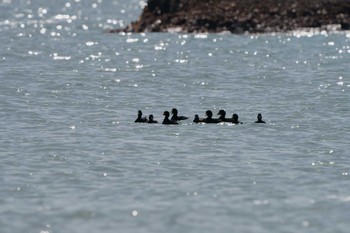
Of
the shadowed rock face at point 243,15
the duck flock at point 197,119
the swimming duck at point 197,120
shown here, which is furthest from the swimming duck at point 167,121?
the shadowed rock face at point 243,15

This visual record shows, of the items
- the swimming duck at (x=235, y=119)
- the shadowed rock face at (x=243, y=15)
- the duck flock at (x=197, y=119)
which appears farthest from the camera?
the shadowed rock face at (x=243, y=15)

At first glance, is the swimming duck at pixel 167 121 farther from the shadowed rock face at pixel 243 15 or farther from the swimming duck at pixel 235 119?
the shadowed rock face at pixel 243 15

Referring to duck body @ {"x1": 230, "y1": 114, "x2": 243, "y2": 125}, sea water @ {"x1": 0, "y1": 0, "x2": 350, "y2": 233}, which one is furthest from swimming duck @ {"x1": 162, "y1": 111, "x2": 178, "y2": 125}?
duck body @ {"x1": 230, "y1": 114, "x2": 243, "y2": 125}

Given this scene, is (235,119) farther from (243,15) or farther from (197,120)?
(243,15)

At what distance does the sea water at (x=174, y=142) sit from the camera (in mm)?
26516

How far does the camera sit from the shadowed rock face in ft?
300

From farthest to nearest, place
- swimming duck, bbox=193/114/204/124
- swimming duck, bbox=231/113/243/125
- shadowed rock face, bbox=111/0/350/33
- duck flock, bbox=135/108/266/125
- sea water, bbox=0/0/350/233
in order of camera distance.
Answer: shadowed rock face, bbox=111/0/350/33 → swimming duck, bbox=193/114/204/124 → duck flock, bbox=135/108/266/125 → swimming duck, bbox=231/113/243/125 → sea water, bbox=0/0/350/233

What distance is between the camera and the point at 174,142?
37.6 m

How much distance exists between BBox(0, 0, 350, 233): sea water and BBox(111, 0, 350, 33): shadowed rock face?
13.5m

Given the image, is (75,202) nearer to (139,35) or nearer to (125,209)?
(125,209)

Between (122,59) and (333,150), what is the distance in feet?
127

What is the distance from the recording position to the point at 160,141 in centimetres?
3791

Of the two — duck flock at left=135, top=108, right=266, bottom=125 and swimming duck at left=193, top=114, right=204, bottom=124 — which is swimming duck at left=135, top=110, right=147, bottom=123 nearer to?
duck flock at left=135, top=108, right=266, bottom=125

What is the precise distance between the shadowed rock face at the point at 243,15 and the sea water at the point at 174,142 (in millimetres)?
13520
